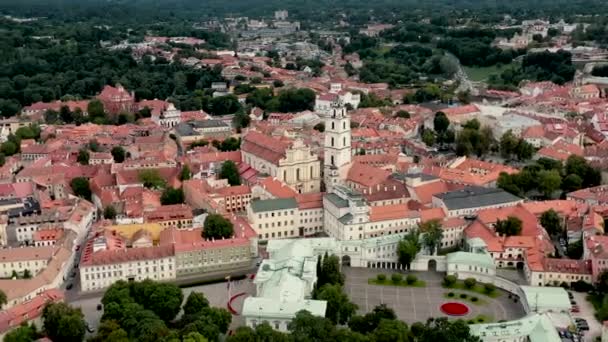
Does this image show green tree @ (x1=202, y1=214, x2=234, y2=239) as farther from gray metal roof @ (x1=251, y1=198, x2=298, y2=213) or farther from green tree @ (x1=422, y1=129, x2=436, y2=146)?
green tree @ (x1=422, y1=129, x2=436, y2=146)

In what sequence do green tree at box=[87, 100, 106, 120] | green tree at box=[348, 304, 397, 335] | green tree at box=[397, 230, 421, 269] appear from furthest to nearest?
green tree at box=[87, 100, 106, 120], green tree at box=[397, 230, 421, 269], green tree at box=[348, 304, 397, 335]

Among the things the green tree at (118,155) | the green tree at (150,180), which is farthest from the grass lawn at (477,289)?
the green tree at (118,155)

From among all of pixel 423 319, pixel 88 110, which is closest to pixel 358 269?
pixel 423 319

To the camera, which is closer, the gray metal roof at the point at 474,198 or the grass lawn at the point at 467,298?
the grass lawn at the point at 467,298

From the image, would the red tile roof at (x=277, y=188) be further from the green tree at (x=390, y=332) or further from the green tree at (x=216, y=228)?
the green tree at (x=390, y=332)

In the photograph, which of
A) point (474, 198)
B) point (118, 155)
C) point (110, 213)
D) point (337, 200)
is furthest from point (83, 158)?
point (474, 198)

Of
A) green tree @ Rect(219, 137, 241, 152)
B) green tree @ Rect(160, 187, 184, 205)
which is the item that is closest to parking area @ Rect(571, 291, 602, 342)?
green tree @ Rect(160, 187, 184, 205)

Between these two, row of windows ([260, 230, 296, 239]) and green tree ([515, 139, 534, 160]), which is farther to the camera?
green tree ([515, 139, 534, 160])
